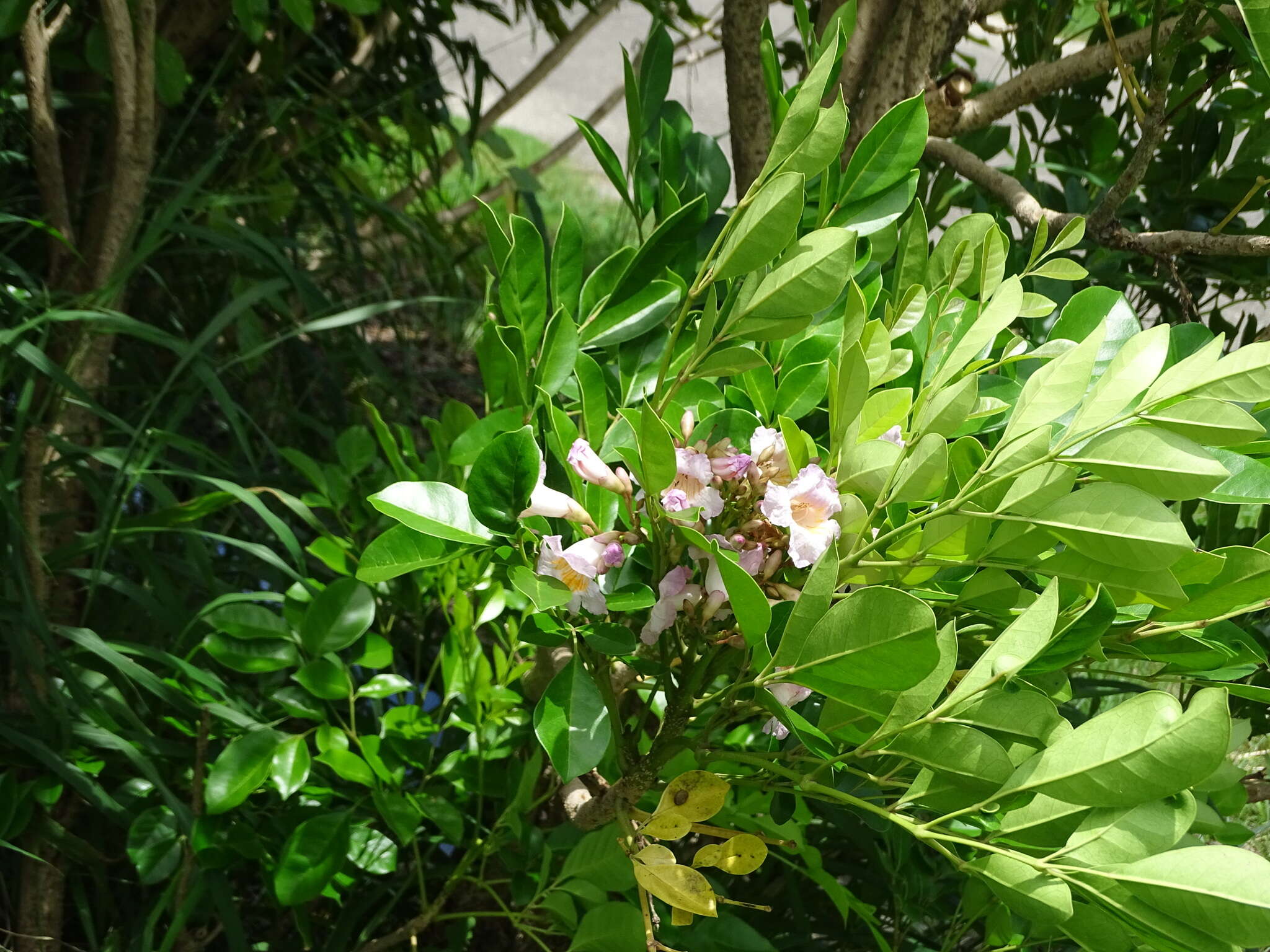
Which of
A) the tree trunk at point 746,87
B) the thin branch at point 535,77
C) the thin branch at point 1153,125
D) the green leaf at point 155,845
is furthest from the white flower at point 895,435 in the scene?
the thin branch at point 535,77

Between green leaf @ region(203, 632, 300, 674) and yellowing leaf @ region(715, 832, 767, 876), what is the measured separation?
308mm

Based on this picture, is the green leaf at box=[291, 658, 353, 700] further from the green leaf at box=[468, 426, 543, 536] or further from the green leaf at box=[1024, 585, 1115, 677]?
the green leaf at box=[1024, 585, 1115, 677]

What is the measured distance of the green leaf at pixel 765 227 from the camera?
0.95 feet

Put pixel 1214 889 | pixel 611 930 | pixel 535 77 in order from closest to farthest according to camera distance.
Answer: pixel 1214 889 → pixel 611 930 → pixel 535 77

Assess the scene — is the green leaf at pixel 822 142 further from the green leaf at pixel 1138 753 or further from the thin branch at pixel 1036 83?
the thin branch at pixel 1036 83

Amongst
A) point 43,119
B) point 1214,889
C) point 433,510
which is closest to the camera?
point 1214,889

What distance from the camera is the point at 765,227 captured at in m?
0.30

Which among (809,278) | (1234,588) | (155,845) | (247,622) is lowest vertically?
(155,845)

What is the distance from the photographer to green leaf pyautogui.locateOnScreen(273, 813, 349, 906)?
1.67ft

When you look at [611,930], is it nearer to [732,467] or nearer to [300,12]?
[732,467]

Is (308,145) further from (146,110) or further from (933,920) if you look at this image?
(933,920)

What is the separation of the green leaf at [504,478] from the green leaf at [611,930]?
20cm

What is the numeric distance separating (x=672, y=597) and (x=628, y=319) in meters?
0.13

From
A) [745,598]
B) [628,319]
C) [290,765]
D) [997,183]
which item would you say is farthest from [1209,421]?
[290,765]
